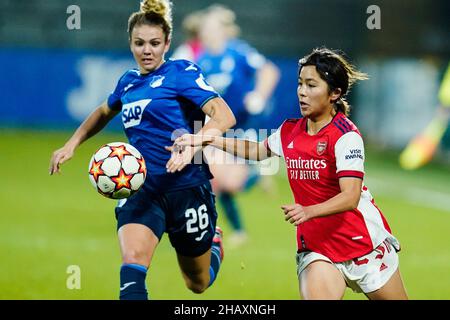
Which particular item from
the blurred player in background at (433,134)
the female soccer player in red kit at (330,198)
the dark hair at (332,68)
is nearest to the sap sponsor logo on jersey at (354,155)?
Result: the female soccer player in red kit at (330,198)

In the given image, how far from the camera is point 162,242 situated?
1077 cm

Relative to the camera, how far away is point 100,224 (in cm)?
1140

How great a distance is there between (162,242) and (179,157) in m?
5.38

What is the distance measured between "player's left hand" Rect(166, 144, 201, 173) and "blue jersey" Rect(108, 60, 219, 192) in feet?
1.66

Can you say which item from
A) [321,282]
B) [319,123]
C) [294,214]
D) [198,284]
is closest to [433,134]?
[198,284]

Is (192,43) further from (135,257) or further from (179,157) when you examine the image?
(179,157)

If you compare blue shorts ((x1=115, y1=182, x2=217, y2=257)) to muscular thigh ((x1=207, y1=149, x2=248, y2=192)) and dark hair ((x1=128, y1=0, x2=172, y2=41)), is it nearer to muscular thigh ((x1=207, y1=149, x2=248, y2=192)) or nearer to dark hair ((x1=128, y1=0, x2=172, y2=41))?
dark hair ((x1=128, y1=0, x2=172, y2=41))

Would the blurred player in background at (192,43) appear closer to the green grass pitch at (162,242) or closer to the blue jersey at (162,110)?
the green grass pitch at (162,242)

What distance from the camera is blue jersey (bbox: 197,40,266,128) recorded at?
33.8 ft

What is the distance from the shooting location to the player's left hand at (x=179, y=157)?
5453mm

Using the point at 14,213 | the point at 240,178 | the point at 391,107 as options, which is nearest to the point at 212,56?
the point at 240,178

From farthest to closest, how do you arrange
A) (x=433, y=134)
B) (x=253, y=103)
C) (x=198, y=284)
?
(x=433, y=134), (x=253, y=103), (x=198, y=284)
